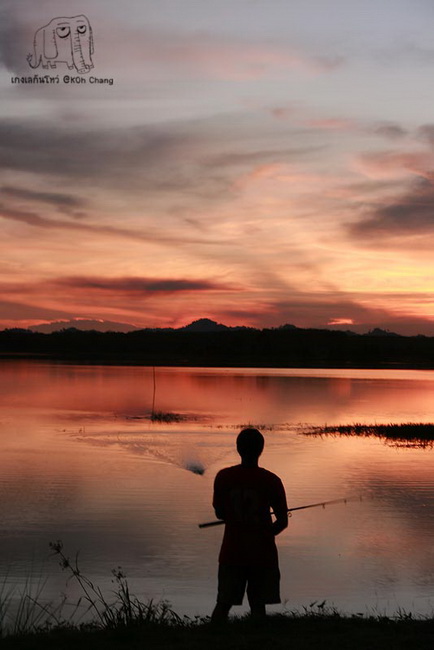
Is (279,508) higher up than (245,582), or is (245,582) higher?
(279,508)

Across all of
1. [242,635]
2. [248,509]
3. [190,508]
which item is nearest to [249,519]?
[248,509]

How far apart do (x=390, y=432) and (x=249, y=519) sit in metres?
29.5

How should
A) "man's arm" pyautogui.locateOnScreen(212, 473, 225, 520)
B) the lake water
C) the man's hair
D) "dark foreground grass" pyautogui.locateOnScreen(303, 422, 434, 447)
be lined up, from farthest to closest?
1. "dark foreground grass" pyautogui.locateOnScreen(303, 422, 434, 447)
2. the lake water
3. "man's arm" pyautogui.locateOnScreen(212, 473, 225, 520)
4. the man's hair

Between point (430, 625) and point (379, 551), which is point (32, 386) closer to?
point (379, 551)

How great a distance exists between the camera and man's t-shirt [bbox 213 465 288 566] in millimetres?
7129

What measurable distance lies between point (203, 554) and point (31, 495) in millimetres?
6631

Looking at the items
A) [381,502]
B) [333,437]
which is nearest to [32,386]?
[333,437]

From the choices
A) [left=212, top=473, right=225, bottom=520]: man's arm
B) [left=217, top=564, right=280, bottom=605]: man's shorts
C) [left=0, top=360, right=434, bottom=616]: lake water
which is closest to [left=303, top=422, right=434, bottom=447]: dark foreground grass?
[left=0, top=360, right=434, bottom=616]: lake water

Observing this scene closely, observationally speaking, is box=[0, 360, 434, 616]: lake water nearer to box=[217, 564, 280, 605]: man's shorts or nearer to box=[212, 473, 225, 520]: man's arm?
box=[217, 564, 280, 605]: man's shorts

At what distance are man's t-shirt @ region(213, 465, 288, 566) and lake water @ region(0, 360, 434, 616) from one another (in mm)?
4272

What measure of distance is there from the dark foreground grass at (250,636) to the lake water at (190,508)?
3.07m

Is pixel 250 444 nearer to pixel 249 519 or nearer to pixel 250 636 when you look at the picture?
pixel 249 519

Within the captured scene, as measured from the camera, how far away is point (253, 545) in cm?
718

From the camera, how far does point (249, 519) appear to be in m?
7.13
